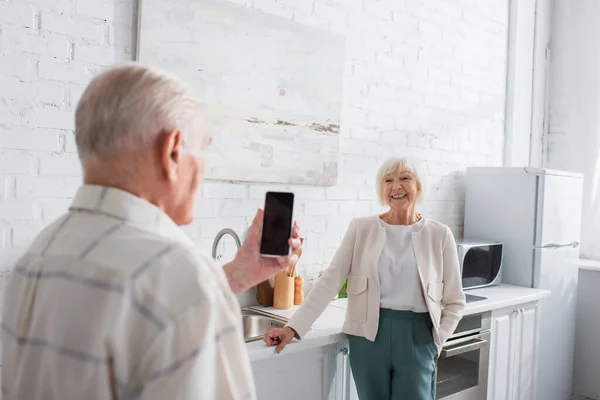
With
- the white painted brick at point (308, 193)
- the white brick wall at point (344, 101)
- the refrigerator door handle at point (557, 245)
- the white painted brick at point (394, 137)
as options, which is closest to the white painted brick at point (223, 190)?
A: the white brick wall at point (344, 101)

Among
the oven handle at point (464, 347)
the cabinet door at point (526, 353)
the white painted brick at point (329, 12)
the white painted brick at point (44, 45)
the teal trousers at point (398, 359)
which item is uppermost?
the white painted brick at point (329, 12)

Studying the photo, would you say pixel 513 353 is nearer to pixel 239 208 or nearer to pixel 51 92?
pixel 239 208

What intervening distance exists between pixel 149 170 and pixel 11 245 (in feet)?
4.19

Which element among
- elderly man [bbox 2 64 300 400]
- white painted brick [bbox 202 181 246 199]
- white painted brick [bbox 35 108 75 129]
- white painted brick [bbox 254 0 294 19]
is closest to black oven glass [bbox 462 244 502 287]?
white painted brick [bbox 202 181 246 199]

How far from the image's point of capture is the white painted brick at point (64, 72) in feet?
6.25

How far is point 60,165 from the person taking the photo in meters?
1.96

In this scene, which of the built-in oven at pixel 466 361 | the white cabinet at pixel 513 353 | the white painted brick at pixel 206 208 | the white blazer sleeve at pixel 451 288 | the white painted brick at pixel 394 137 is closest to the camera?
the white blazer sleeve at pixel 451 288

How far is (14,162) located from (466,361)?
7.02 feet

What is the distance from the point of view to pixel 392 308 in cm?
213

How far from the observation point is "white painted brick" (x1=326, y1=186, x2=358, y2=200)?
286 cm

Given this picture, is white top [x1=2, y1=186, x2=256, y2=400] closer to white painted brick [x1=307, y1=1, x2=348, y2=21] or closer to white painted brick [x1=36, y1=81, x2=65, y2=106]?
white painted brick [x1=36, y1=81, x2=65, y2=106]

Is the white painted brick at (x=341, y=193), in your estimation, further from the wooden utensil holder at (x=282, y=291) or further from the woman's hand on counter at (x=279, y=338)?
the woman's hand on counter at (x=279, y=338)

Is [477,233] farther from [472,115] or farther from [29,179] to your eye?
[29,179]

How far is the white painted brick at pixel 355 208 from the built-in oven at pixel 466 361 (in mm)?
729
